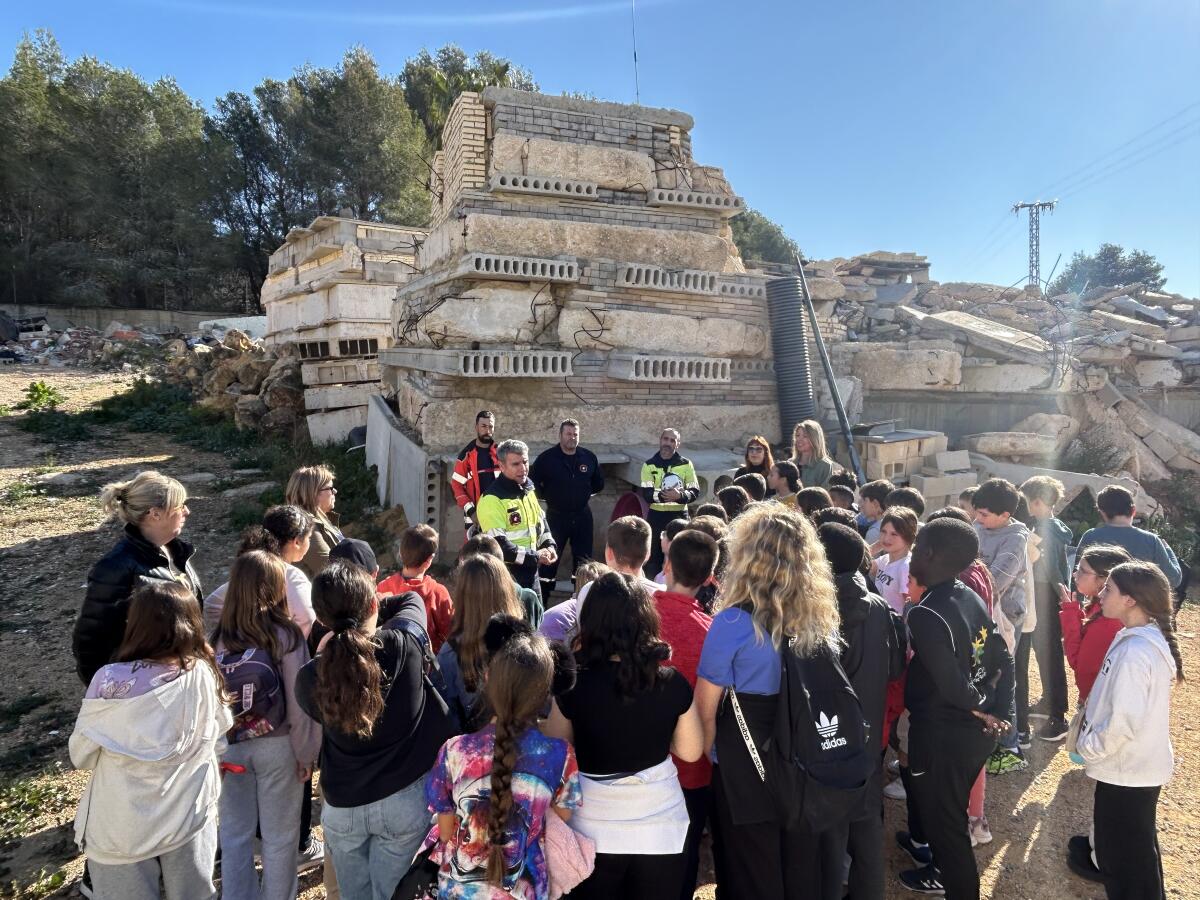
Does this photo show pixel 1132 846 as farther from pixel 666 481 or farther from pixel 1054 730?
pixel 666 481

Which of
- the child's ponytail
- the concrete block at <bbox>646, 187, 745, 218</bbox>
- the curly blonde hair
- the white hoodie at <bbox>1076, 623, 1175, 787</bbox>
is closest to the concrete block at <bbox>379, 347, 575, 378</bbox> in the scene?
the concrete block at <bbox>646, 187, 745, 218</bbox>

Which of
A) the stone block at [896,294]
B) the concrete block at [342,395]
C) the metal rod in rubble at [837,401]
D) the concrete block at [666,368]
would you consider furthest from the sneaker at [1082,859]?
the stone block at [896,294]

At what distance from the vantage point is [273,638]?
9.14ft

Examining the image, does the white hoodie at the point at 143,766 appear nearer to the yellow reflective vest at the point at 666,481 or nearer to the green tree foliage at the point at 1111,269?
the yellow reflective vest at the point at 666,481

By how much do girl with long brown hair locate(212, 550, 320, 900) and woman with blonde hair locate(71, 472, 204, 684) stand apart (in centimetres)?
22

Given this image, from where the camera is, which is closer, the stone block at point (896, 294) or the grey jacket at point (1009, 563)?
the grey jacket at point (1009, 563)

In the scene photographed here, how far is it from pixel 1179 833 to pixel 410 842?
405 centimetres

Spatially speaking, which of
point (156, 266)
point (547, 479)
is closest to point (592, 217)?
point (547, 479)

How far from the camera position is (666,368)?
7578mm

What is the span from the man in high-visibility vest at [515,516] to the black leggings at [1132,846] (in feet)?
11.1

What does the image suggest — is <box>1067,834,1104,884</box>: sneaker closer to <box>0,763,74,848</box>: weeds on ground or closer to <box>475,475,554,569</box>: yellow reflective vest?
<box>475,475,554,569</box>: yellow reflective vest

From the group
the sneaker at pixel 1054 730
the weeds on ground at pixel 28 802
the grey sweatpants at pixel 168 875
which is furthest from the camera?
the sneaker at pixel 1054 730

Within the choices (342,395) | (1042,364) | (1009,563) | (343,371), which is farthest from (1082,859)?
(343,371)

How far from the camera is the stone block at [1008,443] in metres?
9.66
